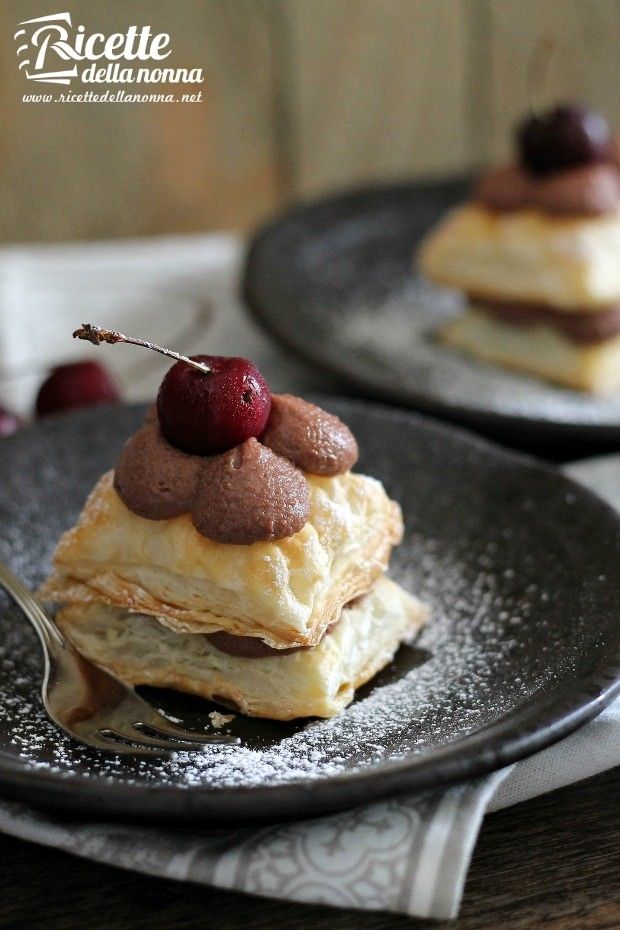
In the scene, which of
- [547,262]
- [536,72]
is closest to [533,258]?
[547,262]

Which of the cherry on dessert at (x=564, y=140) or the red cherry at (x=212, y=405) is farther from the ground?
the cherry on dessert at (x=564, y=140)

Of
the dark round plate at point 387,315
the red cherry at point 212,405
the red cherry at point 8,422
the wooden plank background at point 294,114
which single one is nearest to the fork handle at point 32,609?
the red cherry at point 212,405

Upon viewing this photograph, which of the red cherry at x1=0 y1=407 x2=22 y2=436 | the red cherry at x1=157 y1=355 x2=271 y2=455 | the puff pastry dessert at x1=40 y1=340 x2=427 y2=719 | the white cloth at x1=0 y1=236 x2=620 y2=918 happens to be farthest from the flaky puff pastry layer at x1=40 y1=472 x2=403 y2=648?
the red cherry at x1=0 y1=407 x2=22 y2=436

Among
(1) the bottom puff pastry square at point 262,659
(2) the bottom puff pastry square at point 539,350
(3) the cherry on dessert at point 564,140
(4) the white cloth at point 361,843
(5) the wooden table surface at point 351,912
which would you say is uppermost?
(3) the cherry on dessert at point 564,140

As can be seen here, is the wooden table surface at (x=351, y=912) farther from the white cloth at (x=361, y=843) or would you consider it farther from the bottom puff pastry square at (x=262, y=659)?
the bottom puff pastry square at (x=262, y=659)

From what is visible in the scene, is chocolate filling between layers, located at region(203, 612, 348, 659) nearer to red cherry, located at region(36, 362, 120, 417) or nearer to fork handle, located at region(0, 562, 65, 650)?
fork handle, located at region(0, 562, 65, 650)

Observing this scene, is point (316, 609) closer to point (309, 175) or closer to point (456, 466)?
point (456, 466)

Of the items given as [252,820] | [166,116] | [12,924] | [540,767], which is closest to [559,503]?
[540,767]
